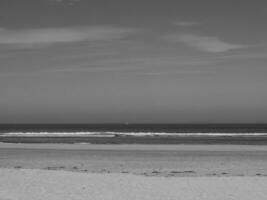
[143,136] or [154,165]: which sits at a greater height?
[143,136]

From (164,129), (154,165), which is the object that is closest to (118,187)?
(154,165)

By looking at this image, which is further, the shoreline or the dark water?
the dark water

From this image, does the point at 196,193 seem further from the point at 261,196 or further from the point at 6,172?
the point at 6,172

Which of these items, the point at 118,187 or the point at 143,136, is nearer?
the point at 118,187

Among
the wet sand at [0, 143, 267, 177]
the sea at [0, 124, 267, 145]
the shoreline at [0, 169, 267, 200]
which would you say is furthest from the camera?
the sea at [0, 124, 267, 145]

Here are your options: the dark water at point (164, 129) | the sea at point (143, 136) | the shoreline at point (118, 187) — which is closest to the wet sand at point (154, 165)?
the shoreline at point (118, 187)

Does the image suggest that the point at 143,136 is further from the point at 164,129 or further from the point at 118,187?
the point at 118,187

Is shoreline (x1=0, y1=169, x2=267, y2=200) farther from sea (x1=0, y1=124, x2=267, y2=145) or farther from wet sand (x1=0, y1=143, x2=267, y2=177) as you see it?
sea (x1=0, y1=124, x2=267, y2=145)

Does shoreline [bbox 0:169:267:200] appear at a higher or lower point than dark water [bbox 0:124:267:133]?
lower

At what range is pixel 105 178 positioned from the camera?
1331 centimetres

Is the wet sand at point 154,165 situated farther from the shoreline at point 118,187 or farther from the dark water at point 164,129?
the dark water at point 164,129

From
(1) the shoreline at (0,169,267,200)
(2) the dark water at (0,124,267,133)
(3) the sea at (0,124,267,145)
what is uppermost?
(2) the dark water at (0,124,267,133)

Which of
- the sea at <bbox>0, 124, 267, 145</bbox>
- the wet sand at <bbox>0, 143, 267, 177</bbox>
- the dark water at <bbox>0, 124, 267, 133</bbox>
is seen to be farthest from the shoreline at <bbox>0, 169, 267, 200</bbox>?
the dark water at <bbox>0, 124, 267, 133</bbox>

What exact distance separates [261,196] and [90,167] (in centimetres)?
908
